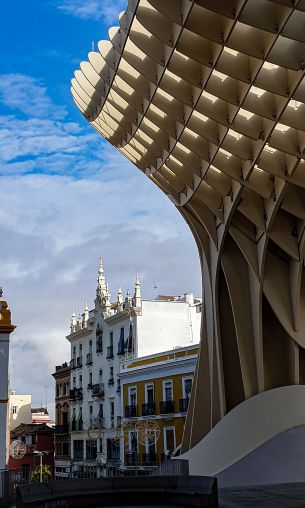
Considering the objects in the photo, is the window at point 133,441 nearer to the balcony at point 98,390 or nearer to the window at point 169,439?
the window at point 169,439

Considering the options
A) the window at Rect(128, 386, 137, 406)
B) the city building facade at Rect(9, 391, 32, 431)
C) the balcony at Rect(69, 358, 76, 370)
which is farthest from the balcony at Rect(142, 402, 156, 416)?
the city building facade at Rect(9, 391, 32, 431)

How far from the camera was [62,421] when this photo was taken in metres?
68.1

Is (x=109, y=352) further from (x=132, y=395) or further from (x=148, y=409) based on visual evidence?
(x=148, y=409)

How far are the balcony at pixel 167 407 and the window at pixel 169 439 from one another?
1142 mm

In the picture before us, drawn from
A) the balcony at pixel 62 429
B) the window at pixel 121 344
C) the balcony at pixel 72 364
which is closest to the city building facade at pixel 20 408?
the balcony at pixel 62 429

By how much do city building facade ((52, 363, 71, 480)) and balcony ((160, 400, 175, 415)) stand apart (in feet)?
72.8

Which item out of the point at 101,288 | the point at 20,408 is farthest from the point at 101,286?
the point at 20,408

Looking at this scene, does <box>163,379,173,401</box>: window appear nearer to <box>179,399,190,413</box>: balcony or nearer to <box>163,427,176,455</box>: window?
<box>179,399,190,413</box>: balcony

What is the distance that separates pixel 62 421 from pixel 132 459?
22443 millimetres

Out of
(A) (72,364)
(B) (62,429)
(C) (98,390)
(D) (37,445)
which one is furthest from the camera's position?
(D) (37,445)

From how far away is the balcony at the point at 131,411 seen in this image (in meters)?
47.9

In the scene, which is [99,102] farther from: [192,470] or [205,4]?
[192,470]

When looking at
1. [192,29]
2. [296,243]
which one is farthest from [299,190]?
[192,29]

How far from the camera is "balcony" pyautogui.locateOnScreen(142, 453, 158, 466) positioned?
43991mm
